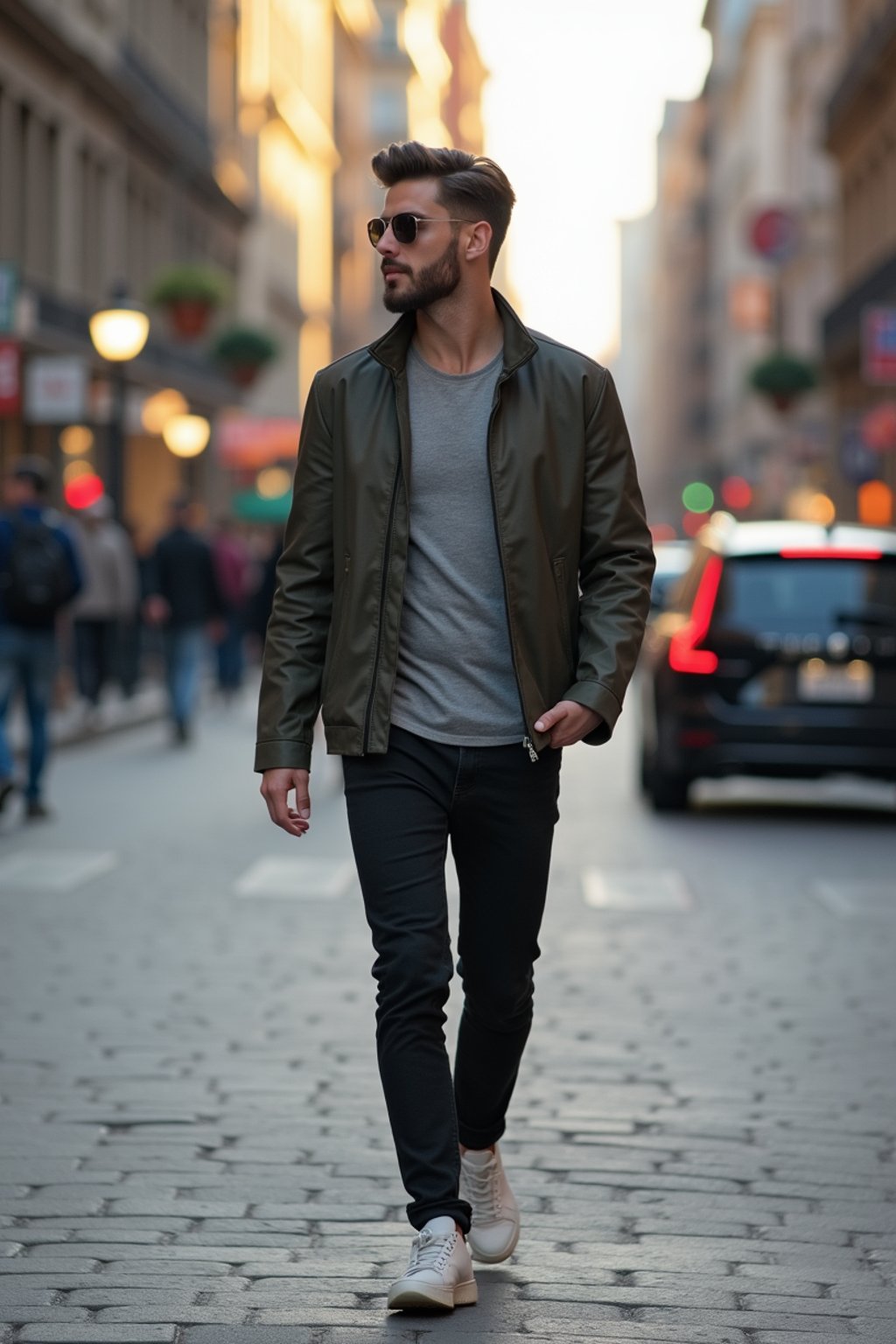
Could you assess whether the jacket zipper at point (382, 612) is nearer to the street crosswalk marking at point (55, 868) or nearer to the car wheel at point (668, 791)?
the street crosswalk marking at point (55, 868)

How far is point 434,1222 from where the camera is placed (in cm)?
445

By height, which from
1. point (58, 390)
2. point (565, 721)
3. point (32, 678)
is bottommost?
point (32, 678)

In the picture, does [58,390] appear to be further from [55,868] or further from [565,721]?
[565,721]

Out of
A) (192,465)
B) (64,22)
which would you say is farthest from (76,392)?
(192,465)

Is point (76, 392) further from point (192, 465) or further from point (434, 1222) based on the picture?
point (192, 465)

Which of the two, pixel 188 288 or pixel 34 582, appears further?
pixel 188 288

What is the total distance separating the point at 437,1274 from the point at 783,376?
1834 inches

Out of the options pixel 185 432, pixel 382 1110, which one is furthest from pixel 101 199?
pixel 382 1110

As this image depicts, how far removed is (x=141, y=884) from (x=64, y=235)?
25185 millimetres

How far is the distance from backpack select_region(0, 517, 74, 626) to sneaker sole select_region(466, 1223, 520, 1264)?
368 inches

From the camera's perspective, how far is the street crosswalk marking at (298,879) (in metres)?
11.1

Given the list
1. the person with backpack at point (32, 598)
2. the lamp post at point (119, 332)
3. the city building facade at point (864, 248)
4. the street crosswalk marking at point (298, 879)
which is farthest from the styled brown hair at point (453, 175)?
the city building facade at point (864, 248)

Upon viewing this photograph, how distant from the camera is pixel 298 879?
11641mm

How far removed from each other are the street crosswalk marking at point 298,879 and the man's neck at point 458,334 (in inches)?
255
